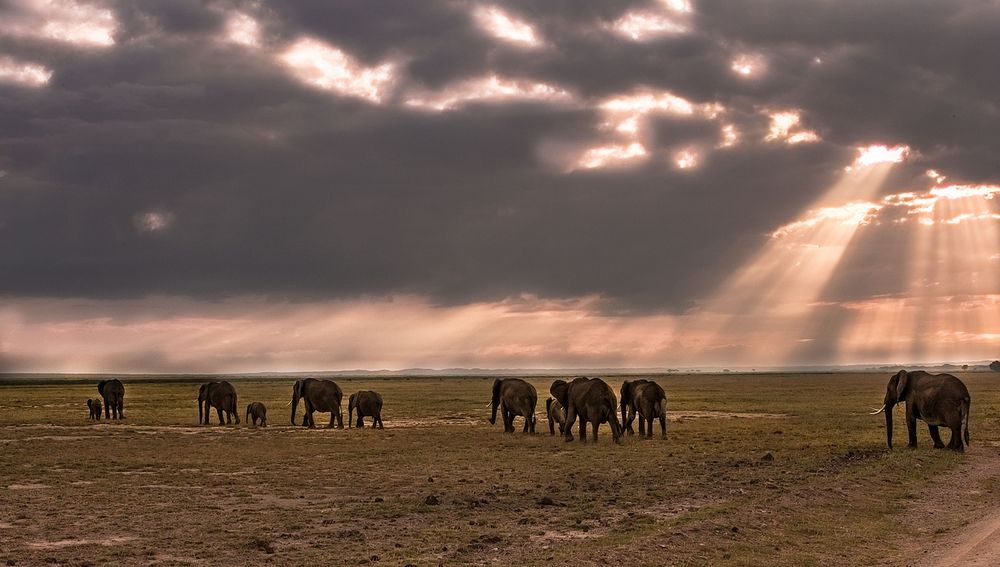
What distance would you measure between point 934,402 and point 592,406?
39.8 feet

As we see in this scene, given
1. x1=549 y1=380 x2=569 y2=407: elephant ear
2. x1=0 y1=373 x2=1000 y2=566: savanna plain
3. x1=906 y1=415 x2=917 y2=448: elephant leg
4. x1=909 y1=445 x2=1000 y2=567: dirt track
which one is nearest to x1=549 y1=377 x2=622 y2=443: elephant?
x1=549 y1=380 x2=569 y2=407: elephant ear

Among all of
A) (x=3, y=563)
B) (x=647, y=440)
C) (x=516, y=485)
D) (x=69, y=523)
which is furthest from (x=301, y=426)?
(x=3, y=563)

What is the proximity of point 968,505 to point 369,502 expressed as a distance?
1359cm

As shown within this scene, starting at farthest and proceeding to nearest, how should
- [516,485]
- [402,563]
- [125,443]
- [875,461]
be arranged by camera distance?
[125,443] < [875,461] < [516,485] < [402,563]

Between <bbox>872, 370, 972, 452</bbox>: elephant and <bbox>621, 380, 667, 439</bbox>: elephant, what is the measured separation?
8.51m

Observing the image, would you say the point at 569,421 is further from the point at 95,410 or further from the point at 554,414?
the point at 95,410

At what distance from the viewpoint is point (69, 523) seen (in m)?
16.5

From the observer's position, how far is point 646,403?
116ft

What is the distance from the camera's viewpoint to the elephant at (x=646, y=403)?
35125mm

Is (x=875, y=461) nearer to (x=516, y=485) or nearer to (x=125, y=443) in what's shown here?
(x=516, y=485)

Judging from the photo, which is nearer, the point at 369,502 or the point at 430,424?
the point at 369,502

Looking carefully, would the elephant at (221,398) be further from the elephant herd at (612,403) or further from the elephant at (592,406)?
the elephant at (592,406)

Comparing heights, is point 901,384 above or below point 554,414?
above

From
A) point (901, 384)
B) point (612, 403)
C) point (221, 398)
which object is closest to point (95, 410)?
point (221, 398)
